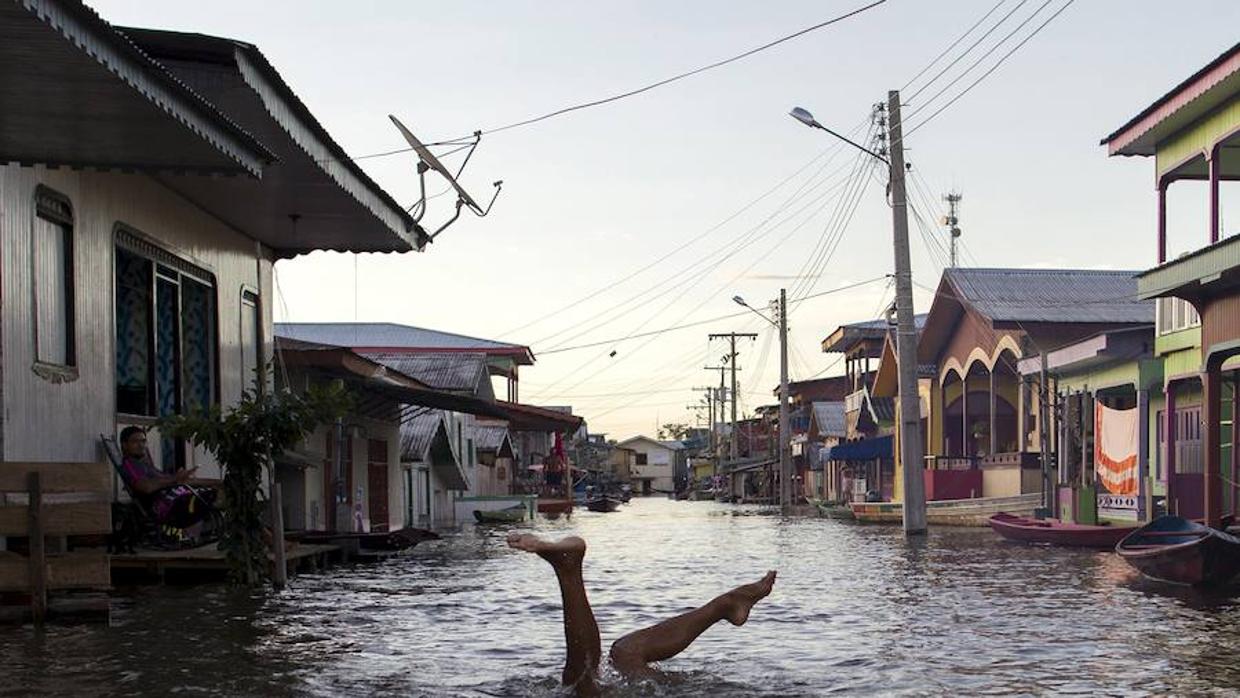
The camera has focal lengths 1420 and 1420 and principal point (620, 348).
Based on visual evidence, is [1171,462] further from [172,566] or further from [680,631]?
[680,631]

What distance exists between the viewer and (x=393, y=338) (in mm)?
56250

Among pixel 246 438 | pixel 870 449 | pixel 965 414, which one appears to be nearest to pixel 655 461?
pixel 870 449

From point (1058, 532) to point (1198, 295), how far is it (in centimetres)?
506

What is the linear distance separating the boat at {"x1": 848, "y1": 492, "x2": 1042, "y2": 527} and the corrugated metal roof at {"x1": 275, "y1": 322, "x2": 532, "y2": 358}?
768 inches

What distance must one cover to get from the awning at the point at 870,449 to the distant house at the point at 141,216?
33350 mm

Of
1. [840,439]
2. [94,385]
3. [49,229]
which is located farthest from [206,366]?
[840,439]

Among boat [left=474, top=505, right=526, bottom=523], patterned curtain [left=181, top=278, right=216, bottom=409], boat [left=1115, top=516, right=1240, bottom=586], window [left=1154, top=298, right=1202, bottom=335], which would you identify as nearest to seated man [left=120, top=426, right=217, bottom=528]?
patterned curtain [left=181, top=278, right=216, bottom=409]

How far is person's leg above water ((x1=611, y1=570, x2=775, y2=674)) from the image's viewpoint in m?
8.63

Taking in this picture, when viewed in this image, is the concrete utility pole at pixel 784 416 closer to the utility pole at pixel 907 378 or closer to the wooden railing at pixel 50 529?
the utility pole at pixel 907 378

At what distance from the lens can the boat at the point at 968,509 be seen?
108ft

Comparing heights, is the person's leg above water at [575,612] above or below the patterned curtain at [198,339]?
below

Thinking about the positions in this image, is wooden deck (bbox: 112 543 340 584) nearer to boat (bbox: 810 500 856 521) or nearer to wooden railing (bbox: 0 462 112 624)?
wooden railing (bbox: 0 462 112 624)

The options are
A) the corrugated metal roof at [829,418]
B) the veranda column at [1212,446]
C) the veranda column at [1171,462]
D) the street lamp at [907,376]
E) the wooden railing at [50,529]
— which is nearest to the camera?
the wooden railing at [50,529]

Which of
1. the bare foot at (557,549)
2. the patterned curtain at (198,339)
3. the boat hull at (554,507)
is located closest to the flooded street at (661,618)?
the bare foot at (557,549)
